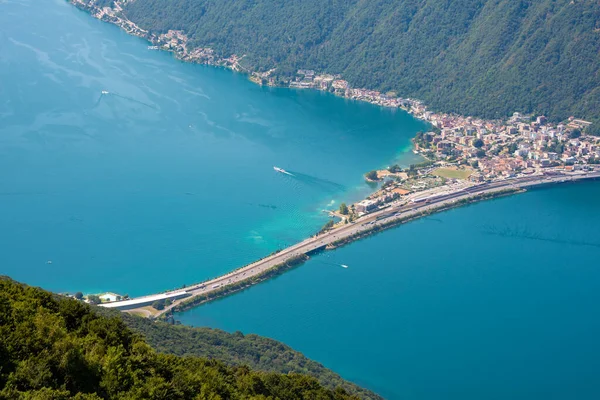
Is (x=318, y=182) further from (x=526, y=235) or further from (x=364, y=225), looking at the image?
(x=526, y=235)

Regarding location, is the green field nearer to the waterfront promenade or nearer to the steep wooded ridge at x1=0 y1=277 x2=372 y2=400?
the waterfront promenade

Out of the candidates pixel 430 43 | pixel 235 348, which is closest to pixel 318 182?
pixel 235 348

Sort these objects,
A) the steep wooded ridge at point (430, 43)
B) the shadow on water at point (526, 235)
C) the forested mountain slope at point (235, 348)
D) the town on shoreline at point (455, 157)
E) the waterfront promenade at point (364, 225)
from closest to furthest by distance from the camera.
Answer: the forested mountain slope at point (235, 348)
the waterfront promenade at point (364, 225)
the shadow on water at point (526, 235)
the town on shoreline at point (455, 157)
the steep wooded ridge at point (430, 43)

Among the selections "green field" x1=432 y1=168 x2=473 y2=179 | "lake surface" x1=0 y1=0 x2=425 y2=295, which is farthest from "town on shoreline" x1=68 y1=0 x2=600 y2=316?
"lake surface" x1=0 y1=0 x2=425 y2=295

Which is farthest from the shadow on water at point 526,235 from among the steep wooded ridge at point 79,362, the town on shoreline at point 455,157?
the steep wooded ridge at point 79,362

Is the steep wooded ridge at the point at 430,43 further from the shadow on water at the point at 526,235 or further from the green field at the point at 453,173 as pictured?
the shadow on water at the point at 526,235

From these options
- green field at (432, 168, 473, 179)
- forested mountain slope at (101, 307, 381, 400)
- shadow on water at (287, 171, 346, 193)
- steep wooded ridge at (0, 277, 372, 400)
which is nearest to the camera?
steep wooded ridge at (0, 277, 372, 400)

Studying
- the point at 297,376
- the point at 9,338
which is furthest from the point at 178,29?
the point at 9,338
